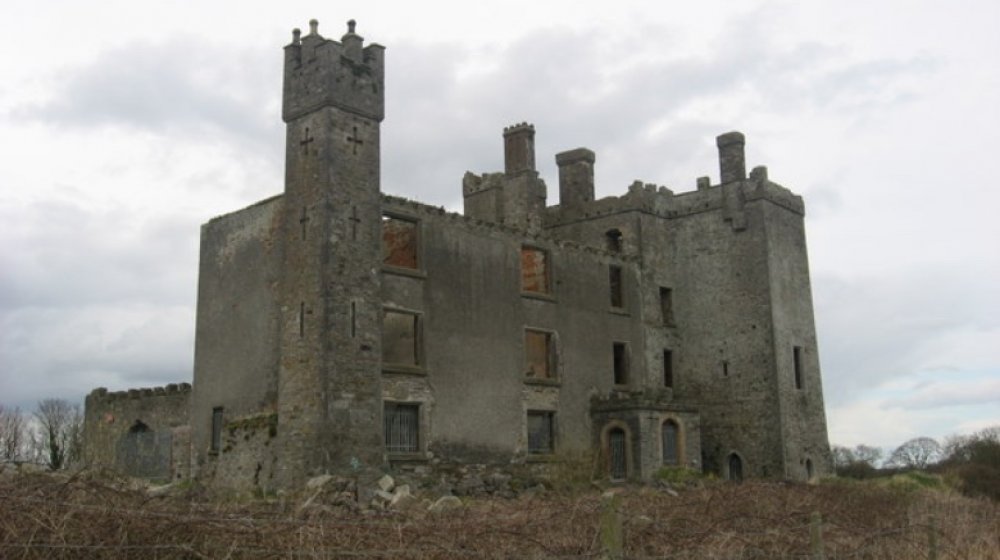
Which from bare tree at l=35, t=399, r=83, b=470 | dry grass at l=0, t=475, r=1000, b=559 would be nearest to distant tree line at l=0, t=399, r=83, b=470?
bare tree at l=35, t=399, r=83, b=470

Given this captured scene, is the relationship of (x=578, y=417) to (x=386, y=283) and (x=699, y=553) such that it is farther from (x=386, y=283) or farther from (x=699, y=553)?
(x=699, y=553)

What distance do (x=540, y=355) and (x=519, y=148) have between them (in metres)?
7.97

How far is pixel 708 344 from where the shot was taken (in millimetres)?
32469

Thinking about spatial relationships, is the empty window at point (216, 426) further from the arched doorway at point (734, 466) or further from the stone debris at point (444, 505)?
the arched doorway at point (734, 466)

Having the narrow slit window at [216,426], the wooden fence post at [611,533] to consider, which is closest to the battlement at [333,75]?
the narrow slit window at [216,426]

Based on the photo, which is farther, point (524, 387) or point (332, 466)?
point (524, 387)

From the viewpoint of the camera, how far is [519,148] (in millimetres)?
33094

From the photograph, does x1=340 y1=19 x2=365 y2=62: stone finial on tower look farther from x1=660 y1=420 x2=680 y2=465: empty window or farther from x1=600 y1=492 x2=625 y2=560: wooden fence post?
x1=600 y1=492 x2=625 y2=560: wooden fence post

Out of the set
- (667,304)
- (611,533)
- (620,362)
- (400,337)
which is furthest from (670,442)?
(611,533)

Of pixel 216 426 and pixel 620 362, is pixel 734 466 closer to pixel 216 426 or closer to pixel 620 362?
pixel 620 362

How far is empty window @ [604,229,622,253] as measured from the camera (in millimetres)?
33062

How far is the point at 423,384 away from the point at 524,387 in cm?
398

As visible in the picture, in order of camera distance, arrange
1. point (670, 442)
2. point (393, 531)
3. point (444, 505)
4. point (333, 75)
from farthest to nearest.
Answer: point (670, 442), point (333, 75), point (444, 505), point (393, 531)

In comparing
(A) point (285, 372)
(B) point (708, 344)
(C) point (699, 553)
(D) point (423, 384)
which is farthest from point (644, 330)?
(C) point (699, 553)
